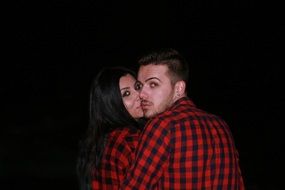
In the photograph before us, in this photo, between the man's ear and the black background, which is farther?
the black background

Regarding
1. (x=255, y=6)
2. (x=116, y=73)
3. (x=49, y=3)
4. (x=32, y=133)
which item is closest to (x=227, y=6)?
(x=255, y=6)

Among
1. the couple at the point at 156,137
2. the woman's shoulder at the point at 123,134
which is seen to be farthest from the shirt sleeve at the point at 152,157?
the woman's shoulder at the point at 123,134

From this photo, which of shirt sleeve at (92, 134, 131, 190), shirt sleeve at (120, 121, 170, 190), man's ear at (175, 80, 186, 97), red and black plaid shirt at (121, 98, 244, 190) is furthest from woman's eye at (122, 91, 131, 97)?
shirt sleeve at (120, 121, 170, 190)

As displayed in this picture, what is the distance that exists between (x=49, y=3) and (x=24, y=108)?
4.78 meters

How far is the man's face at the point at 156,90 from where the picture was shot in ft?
8.18

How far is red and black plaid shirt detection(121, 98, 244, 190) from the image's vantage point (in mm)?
2162

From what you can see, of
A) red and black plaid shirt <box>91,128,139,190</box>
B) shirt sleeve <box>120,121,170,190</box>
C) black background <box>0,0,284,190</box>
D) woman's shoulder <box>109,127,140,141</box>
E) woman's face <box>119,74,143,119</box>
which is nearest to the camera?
shirt sleeve <box>120,121,170,190</box>

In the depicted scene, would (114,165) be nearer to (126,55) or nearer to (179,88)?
(179,88)

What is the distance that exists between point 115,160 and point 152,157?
2.31ft

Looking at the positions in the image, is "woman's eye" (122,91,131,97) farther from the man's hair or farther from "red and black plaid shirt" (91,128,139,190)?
the man's hair

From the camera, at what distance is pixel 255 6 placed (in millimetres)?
15008

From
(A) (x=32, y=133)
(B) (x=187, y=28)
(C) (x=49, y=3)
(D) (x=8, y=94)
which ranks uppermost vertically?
(C) (x=49, y=3)

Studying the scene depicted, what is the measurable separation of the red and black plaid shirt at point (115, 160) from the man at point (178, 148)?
44 centimetres

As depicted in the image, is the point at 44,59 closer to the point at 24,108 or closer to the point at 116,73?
the point at 24,108
